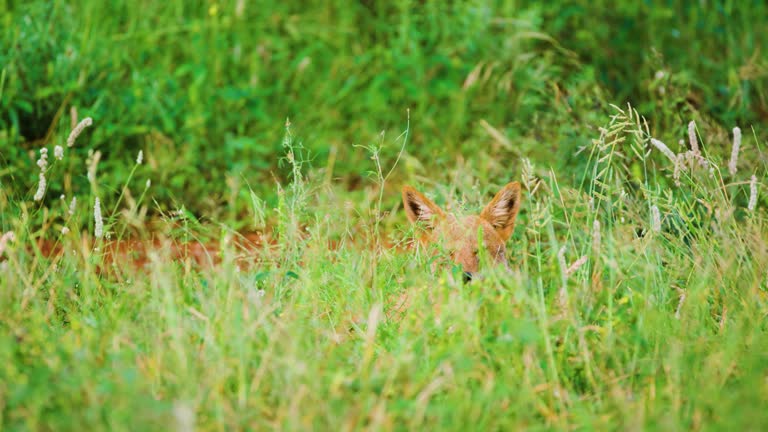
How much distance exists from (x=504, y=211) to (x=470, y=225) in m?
0.26

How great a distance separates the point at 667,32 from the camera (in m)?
7.63

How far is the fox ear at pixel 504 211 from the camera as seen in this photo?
4.51m

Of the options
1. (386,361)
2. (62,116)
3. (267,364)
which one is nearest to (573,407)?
(386,361)

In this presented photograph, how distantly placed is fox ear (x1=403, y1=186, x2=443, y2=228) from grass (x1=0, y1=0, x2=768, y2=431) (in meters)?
0.13

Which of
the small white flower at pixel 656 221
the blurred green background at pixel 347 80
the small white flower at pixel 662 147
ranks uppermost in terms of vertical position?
the small white flower at pixel 662 147

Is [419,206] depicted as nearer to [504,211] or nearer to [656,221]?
[504,211]

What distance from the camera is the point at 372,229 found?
4660mm

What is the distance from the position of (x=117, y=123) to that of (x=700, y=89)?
4.15 m

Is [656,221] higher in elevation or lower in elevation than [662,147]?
lower

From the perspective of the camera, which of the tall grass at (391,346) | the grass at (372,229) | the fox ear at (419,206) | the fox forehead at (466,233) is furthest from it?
the fox ear at (419,206)

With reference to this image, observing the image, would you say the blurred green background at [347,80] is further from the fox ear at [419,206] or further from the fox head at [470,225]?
the fox ear at [419,206]

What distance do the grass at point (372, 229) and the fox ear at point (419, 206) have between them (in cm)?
13

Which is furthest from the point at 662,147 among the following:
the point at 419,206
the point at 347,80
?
the point at 347,80

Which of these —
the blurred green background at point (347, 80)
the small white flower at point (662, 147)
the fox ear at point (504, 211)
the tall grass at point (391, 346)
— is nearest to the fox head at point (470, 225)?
the fox ear at point (504, 211)
